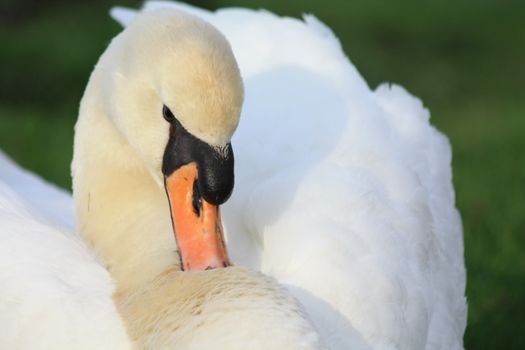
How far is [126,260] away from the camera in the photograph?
375 cm

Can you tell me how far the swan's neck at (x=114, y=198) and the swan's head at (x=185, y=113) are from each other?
19 centimetres

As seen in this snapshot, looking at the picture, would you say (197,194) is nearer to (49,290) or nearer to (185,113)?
(185,113)

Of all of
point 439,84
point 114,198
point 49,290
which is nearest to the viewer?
point 49,290

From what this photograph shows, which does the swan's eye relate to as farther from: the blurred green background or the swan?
the blurred green background

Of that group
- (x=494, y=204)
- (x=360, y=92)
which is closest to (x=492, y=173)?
(x=494, y=204)

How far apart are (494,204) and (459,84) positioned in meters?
4.80

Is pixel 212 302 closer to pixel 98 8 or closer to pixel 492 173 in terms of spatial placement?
pixel 492 173

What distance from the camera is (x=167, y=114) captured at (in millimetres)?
3391

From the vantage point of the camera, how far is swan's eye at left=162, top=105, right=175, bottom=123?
337 cm

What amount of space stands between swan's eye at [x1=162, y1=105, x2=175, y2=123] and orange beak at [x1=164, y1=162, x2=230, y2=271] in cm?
14

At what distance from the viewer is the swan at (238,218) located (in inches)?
126

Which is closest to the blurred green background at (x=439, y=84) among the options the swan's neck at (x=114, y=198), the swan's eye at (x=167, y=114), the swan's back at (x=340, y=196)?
the swan's back at (x=340, y=196)

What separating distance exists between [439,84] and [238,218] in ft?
24.1

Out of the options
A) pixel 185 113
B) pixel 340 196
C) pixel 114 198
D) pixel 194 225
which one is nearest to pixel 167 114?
pixel 185 113
